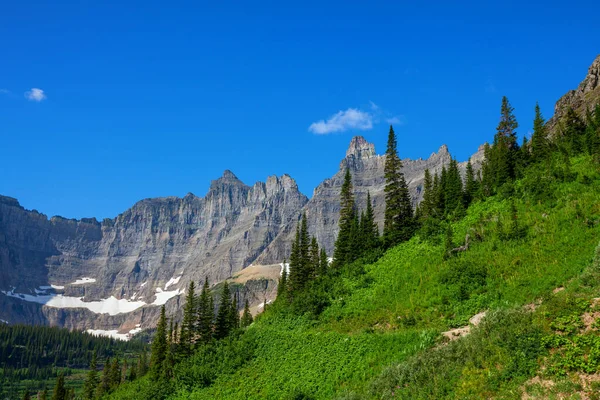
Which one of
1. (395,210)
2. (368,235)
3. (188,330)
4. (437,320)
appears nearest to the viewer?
(437,320)

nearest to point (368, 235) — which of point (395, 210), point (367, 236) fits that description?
point (367, 236)

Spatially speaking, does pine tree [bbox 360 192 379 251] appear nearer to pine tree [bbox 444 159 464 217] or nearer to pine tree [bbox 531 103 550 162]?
pine tree [bbox 444 159 464 217]

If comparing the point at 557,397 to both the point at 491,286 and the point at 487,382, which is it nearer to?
the point at 487,382

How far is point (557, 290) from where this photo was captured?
2967 centimetres

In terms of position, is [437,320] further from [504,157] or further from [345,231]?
[345,231]

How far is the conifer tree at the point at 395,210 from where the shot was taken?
6243 centimetres

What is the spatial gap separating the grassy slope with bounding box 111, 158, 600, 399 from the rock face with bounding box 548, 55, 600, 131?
138 feet

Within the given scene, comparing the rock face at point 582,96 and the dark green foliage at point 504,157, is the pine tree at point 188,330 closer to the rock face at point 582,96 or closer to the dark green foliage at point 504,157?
the dark green foliage at point 504,157

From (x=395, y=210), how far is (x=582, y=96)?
5154cm

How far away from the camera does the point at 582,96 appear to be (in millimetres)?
92750

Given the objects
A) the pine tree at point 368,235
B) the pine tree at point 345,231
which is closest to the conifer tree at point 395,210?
the pine tree at point 368,235

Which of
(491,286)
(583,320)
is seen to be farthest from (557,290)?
(583,320)

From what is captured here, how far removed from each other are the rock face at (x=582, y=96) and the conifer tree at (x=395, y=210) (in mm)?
34533

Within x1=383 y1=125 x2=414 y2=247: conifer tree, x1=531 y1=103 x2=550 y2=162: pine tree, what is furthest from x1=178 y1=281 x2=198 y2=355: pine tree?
x1=531 y1=103 x2=550 y2=162: pine tree
